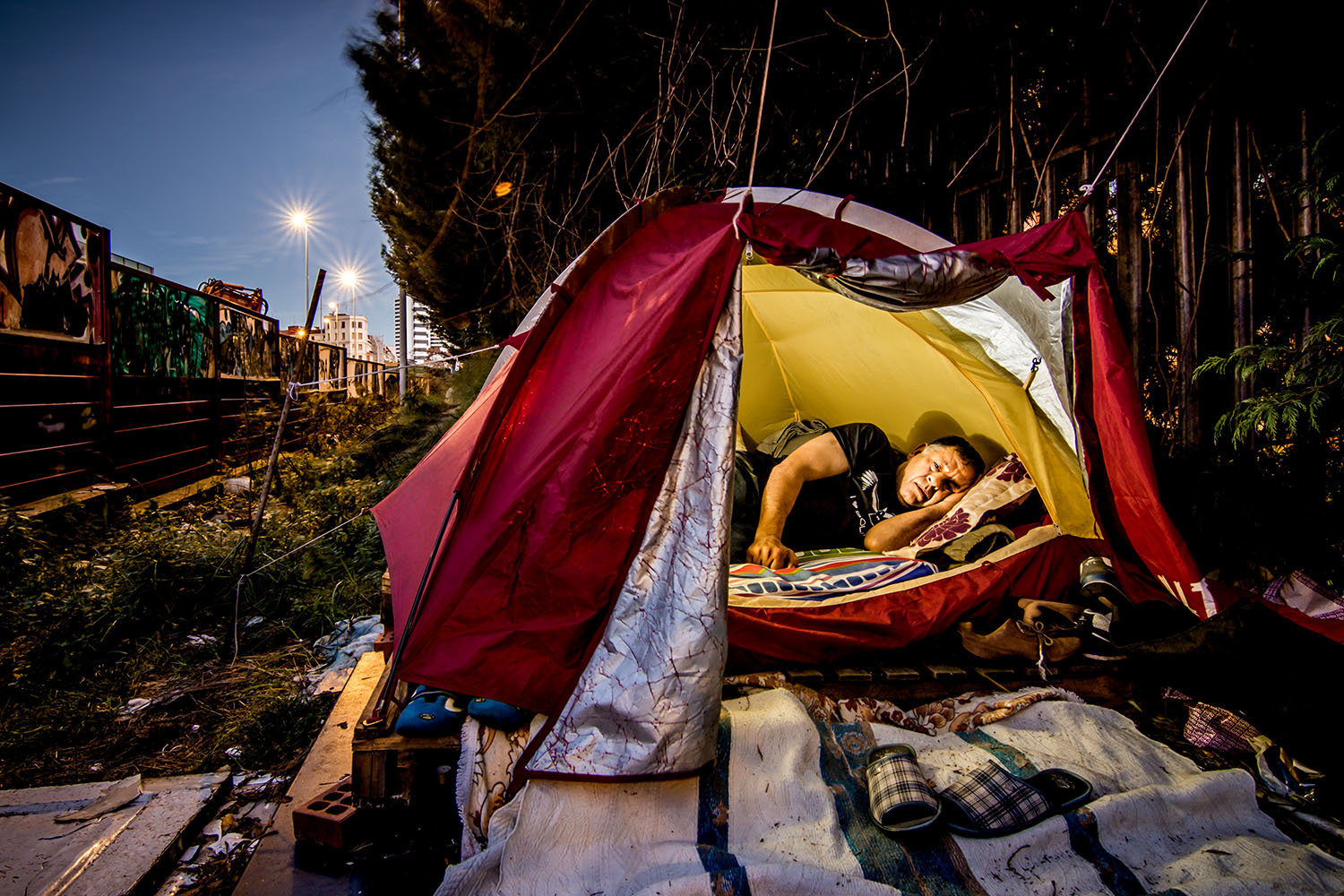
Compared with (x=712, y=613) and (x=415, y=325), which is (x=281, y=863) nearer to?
(x=712, y=613)

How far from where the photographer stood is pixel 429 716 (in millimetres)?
1682

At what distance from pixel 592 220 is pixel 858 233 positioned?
4402 millimetres

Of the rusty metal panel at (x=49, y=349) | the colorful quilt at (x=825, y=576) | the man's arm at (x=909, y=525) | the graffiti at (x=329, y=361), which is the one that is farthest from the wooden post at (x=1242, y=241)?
the graffiti at (x=329, y=361)

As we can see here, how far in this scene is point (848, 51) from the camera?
423 cm

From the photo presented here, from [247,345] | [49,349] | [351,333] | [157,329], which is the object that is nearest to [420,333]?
[247,345]

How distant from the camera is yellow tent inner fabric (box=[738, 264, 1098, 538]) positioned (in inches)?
109

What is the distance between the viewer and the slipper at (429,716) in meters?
1.65

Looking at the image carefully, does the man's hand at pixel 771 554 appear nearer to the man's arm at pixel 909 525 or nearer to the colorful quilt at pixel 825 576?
the colorful quilt at pixel 825 576

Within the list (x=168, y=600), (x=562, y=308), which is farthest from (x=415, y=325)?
(x=562, y=308)

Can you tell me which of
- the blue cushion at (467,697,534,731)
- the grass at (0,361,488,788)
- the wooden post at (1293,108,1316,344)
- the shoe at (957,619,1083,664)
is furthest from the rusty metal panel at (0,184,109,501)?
the wooden post at (1293,108,1316,344)

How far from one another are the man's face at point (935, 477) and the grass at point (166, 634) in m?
2.62

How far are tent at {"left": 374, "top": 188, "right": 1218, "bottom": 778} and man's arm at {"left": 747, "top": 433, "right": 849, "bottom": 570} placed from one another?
1.88 feet

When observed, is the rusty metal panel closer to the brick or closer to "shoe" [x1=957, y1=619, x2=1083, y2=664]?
the brick

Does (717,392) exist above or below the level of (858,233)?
below
